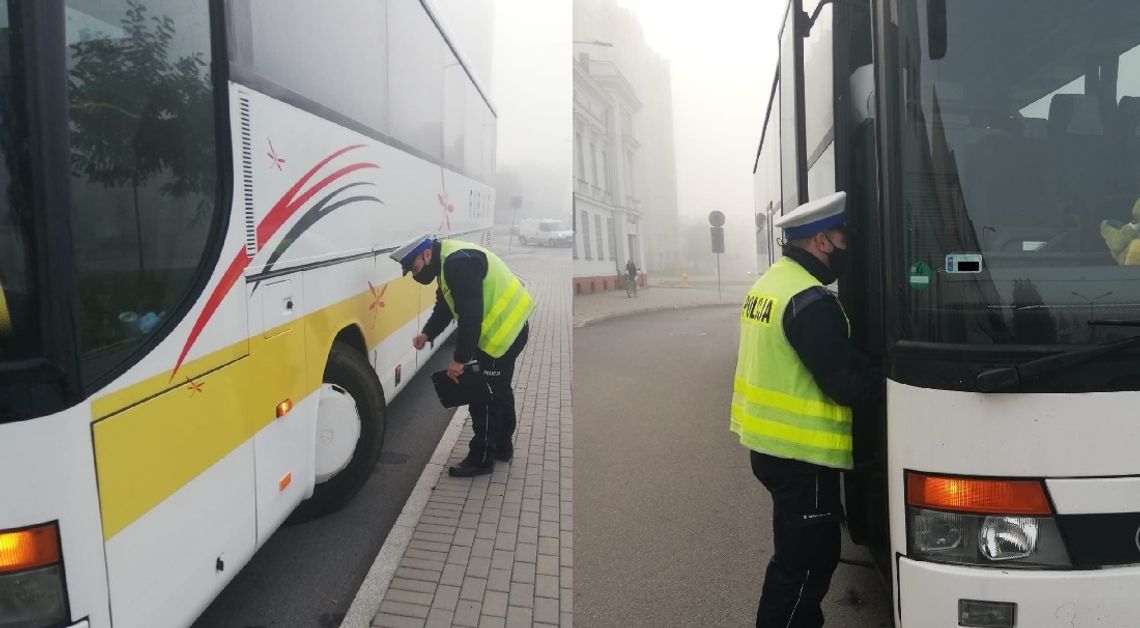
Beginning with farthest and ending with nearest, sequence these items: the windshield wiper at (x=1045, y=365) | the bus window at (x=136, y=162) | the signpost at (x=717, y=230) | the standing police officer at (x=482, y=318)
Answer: the standing police officer at (x=482, y=318)
the signpost at (x=717, y=230)
the bus window at (x=136, y=162)
the windshield wiper at (x=1045, y=365)

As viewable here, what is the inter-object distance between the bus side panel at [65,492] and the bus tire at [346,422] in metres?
1.84

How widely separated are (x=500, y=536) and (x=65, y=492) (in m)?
2.38

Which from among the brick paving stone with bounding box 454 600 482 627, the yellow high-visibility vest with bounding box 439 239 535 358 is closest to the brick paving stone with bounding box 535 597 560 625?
the brick paving stone with bounding box 454 600 482 627

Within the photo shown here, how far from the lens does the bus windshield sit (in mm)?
1884

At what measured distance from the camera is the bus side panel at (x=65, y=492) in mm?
1795

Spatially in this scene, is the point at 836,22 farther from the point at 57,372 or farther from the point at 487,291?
the point at 487,291

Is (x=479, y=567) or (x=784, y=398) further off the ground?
(x=784, y=398)

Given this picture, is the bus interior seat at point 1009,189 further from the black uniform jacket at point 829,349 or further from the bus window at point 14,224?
the bus window at point 14,224

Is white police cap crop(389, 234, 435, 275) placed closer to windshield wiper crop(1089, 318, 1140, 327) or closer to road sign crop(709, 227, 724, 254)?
road sign crop(709, 227, 724, 254)

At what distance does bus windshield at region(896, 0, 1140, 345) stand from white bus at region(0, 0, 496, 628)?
2.03m

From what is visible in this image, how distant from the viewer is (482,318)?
4.81 metres

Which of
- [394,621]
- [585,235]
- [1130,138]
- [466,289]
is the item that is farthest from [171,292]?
[1130,138]

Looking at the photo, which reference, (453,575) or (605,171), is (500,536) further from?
(605,171)

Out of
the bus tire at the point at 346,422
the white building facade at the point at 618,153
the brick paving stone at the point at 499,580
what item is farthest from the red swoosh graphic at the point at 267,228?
the brick paving stone at the point at 499,580
